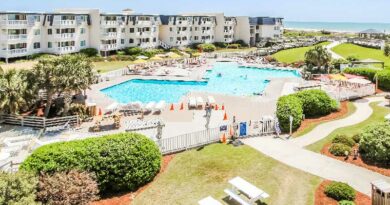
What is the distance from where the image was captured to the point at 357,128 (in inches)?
1140

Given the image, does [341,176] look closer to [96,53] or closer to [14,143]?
[14,143]

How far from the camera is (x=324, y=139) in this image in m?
26.3

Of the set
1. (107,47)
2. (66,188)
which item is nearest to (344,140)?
(66,188)

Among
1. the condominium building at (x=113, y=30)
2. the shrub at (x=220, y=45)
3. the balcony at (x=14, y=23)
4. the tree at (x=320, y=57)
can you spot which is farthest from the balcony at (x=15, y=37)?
the shrub at (x=220, y=45)

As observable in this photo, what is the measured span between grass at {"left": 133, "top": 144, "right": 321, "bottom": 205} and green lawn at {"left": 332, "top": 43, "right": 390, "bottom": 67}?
1854 inches

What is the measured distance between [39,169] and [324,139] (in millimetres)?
18325

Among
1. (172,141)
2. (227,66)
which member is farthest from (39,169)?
(227,66)

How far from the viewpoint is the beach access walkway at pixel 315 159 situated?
771 inches

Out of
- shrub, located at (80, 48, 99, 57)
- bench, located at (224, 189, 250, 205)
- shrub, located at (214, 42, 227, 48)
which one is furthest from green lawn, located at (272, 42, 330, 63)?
bench, located at (224, 189, 250, 205)

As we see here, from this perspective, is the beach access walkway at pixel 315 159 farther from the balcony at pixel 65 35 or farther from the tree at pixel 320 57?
the balcony at pixel 65 35

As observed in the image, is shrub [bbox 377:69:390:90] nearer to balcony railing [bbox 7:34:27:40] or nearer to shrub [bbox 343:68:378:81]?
shrub [bbox 343:68:378:81]

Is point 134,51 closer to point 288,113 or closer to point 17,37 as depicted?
point 17,37

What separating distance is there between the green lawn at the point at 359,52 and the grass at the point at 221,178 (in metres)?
47.1

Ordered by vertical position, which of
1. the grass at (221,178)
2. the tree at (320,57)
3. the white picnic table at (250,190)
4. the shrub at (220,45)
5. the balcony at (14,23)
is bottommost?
the grass at (221,178)
